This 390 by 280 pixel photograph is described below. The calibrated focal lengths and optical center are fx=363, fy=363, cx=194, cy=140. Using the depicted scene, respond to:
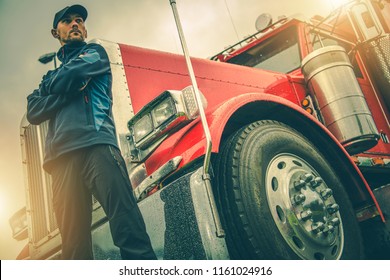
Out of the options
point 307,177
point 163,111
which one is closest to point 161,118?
point 163,111

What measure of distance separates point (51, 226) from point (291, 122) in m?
1.51

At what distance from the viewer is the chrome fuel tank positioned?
2346mm

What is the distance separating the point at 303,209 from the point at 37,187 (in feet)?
5.26

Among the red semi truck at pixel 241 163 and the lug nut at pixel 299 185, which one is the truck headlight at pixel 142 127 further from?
the lug nut at pixel 299 185

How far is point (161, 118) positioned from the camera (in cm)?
160

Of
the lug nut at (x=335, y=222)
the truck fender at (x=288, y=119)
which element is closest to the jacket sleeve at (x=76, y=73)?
the truck fender at (x=288, y=119)

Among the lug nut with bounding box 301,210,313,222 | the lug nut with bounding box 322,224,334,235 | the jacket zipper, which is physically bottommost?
the lug nut with bounding box 322,224,334,235

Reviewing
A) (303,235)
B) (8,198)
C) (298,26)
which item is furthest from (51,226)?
(298,26)

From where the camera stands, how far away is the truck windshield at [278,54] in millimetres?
3141

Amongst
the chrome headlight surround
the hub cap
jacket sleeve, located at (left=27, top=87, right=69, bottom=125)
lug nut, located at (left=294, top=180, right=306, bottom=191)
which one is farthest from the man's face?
lug nut, located at (left=294, top=180, right=306, bottom=191)

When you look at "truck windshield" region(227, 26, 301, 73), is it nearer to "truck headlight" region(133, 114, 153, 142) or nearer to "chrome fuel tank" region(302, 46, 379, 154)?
"chrome fuel tank" region(302, 46, 379, 154)

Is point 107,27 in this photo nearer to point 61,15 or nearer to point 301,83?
point 61,15

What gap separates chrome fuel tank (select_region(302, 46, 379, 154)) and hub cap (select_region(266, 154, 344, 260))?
0.70 meters

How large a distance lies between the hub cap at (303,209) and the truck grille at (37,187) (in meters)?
1.31
